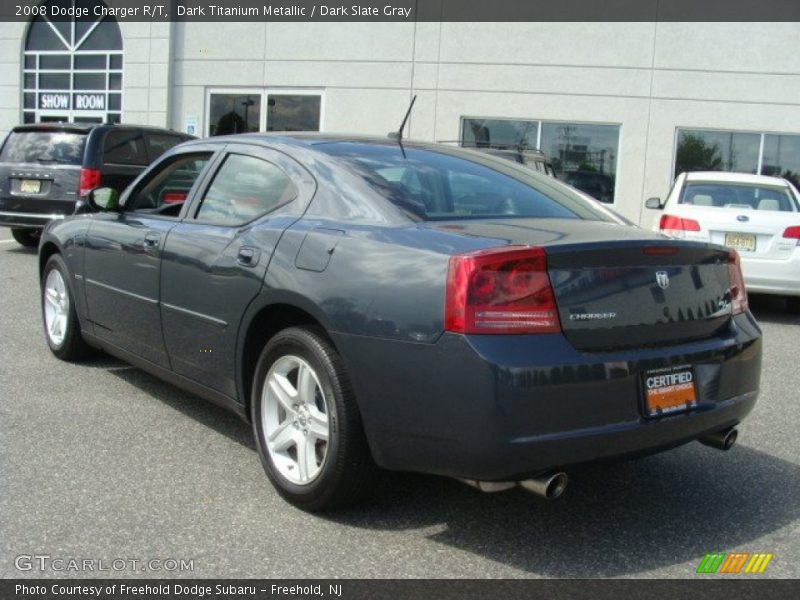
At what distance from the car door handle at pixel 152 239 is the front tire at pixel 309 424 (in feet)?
3.78

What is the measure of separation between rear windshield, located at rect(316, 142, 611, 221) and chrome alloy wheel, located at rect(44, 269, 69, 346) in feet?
8.75

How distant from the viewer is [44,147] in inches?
455

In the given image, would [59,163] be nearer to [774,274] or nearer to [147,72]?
[774,274]

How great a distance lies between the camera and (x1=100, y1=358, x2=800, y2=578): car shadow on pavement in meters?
3.38

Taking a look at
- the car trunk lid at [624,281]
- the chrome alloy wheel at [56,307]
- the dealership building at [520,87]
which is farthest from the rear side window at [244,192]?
the dealership building at [520,87]

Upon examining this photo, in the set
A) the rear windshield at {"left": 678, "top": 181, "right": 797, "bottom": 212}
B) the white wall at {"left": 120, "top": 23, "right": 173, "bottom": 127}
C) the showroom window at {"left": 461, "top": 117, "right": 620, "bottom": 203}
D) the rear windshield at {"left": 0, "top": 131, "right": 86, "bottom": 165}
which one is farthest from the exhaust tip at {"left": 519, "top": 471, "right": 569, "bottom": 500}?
the white wall at {"left": 120, "top": 23, "right": 173, "bottom": 127}

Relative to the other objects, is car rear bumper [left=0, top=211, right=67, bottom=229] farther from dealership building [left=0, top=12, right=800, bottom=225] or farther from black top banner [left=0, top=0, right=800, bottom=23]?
black top banner [left=0, top=0, right=800, bottom=23]

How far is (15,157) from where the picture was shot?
11703mm

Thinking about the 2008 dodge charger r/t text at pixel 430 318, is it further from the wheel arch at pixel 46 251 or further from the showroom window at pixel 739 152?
the showroom window at pixel 739 152

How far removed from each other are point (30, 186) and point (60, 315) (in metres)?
6.12

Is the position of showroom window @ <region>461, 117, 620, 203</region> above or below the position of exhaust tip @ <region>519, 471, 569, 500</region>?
above
